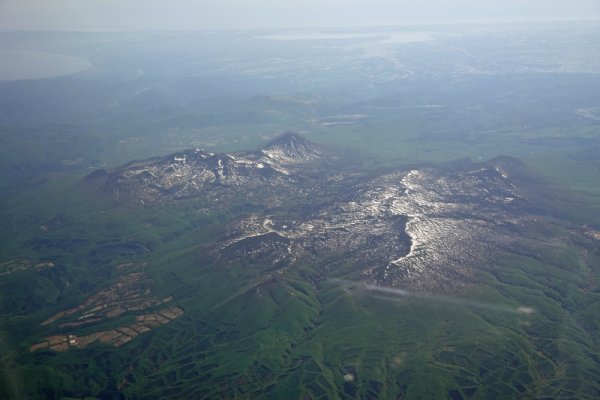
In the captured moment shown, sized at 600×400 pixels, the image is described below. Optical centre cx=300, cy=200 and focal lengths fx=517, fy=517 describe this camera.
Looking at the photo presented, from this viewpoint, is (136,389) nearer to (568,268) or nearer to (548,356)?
(548,356)

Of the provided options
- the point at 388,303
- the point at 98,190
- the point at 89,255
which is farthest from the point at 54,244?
the point at 388,303

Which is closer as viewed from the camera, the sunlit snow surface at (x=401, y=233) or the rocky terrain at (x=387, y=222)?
the sunlit snow surface at (x=401, y=233)

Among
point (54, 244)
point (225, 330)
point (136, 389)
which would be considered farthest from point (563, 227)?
point (54, 244)

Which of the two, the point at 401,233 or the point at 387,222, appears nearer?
Answer: the point at 401,233

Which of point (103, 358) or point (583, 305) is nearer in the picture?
point (103, 358)

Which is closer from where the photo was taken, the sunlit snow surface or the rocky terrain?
the sunlit snow surface

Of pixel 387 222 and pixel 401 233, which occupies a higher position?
pixel 401 233

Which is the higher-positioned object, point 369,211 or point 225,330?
point 369,211

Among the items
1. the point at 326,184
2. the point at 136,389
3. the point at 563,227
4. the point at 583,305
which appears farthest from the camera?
the point at 326,184

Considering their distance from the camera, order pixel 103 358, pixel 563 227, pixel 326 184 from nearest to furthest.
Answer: pixel 103 358 < pixel 563 227 < pixel 326 184
